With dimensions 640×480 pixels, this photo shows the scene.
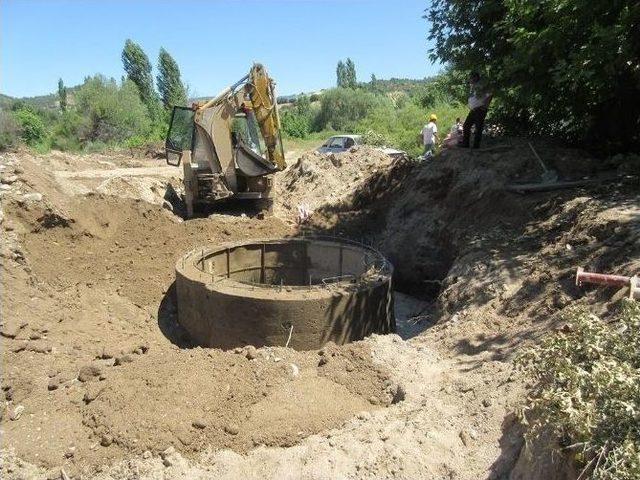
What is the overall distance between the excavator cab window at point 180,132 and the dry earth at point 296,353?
234cm

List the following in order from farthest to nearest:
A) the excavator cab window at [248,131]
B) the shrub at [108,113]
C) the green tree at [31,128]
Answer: the green tree at [31,128], the shrub at [108,113], the excavator cab window at [248,131]

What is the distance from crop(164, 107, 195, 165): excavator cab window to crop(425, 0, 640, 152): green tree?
5754 mm

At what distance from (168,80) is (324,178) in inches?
1566

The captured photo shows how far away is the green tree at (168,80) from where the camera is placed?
48.0m

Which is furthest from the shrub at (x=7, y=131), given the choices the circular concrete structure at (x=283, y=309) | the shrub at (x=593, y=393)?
the shrub at (x=593, y=393)

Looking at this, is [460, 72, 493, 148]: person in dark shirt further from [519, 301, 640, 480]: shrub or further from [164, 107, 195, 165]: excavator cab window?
[519, 301, 640, 480]: shrub

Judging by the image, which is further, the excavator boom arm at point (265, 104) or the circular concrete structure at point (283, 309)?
the excavator boom arm at point (265, 104)

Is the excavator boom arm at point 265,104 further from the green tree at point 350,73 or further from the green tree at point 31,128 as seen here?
the green tree at point 350,73

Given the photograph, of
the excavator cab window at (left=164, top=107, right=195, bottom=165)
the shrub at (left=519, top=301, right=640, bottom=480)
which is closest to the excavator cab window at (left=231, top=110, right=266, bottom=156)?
the excavator cab window at (left=164, top=107, right=195, bottom=165)

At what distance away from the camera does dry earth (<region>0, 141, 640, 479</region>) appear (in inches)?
174

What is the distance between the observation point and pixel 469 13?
8.89 m

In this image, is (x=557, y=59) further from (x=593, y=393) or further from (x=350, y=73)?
(x=350, y=73)

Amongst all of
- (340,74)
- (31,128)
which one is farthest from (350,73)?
(31,128)

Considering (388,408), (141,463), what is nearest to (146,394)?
(141,463)
